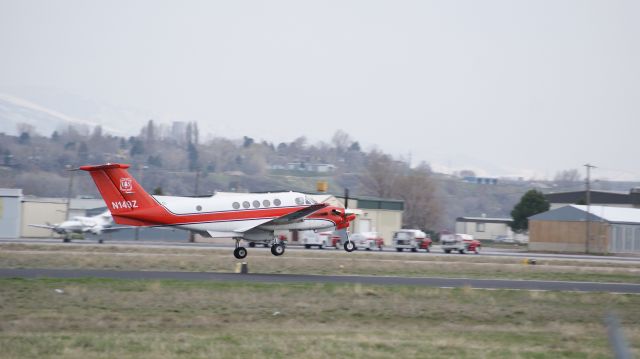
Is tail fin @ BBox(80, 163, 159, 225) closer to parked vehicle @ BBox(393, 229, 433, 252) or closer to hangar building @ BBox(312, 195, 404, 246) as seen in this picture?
parked vehicle @ BBox(393, 229, 433, 252)

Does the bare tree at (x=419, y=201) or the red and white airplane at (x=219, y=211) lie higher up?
the bare tree at (x=419, y=201)

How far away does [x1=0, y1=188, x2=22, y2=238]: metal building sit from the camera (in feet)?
248

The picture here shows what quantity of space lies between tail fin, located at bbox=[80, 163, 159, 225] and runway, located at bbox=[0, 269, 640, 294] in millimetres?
5673

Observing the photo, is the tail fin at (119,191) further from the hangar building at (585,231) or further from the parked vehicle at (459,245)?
the hangar building at (585,231)

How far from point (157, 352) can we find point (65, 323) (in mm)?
4530

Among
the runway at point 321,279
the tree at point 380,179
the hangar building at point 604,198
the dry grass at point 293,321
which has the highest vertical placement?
the tree at point 380,179

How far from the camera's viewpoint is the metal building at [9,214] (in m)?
75.6

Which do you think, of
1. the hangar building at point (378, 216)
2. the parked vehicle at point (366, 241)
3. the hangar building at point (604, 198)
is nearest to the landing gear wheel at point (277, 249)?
the parked vehicle at point (366, 241)

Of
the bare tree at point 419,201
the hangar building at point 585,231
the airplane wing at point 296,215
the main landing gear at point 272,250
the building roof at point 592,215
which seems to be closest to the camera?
the airplane wing at point 296,215

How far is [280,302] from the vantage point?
25594 millimetres

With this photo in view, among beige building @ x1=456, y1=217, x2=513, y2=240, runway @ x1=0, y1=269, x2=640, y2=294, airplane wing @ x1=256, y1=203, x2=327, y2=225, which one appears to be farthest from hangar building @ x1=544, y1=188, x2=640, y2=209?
runway @ x1=0, y1=269, x2=640, y2=294

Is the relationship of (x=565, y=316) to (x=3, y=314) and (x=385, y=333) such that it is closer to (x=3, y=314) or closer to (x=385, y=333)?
(x=385, y=333)

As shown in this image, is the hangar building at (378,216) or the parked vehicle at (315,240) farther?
the hangar building at (378,216)

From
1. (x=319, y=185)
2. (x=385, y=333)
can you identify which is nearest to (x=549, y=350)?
(x=385, y=333)
